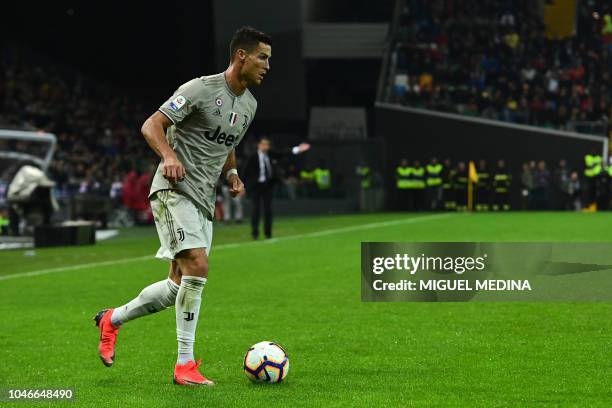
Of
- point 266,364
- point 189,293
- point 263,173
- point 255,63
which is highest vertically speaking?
point 255,63

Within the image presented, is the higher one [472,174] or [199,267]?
[199,267]

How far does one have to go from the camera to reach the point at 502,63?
146 ft

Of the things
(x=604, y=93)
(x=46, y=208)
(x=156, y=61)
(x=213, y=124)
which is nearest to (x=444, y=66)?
(x=604, y=93)

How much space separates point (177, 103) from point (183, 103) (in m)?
0.04

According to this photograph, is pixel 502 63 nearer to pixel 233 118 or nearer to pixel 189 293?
pixel 233 118

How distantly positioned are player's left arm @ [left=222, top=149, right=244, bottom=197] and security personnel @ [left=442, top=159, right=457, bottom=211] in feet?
105

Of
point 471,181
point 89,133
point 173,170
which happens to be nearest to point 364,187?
point 471,181

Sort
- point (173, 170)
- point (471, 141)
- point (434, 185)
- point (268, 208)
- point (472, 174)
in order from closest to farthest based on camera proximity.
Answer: point (173, 170) → point (268, 208) → point (472, 174) → point (434, 185) → point (471, 141)

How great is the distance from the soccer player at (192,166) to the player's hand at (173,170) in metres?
0.06

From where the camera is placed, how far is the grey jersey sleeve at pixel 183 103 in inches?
277

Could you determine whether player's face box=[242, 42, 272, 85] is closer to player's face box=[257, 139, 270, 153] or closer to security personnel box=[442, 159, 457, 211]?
player's face box=[257, 139, 270, 153]

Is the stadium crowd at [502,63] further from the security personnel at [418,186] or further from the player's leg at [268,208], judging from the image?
the player's leg at [268,208]

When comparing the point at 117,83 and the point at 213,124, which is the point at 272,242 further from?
the point at 117,83

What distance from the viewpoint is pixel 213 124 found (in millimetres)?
7211
